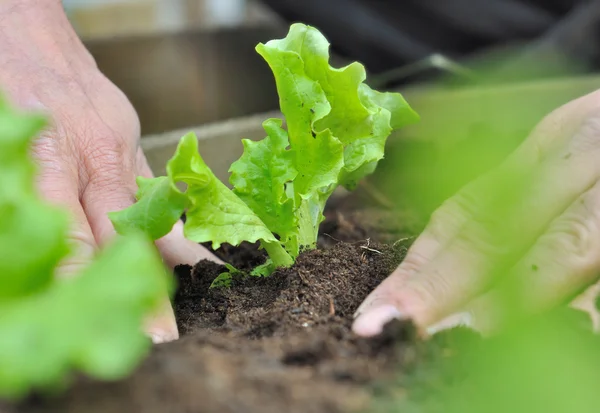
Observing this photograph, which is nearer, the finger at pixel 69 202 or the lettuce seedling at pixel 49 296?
the lettuce seedling at pixel 49 296

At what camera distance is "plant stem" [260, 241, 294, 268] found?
973mm

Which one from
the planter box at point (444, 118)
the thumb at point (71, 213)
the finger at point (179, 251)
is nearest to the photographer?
the thumb at point (71, 213)

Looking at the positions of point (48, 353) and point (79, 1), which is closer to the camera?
point (48, 353)

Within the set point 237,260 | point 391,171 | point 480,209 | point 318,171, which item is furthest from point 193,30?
point 480,209

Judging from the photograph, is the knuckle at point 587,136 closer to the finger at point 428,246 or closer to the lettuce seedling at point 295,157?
the finger at point 428,246

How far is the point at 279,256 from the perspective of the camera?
38.7 inches

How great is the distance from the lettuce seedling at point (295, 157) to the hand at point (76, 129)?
159 mm

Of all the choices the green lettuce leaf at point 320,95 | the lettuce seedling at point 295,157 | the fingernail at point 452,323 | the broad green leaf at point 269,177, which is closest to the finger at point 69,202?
the lettuce seedling at point 295,157

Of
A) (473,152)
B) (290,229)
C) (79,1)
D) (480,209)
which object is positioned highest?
(473,152)

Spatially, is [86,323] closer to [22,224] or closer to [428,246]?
[22,224]

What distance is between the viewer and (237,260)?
123 centimetres

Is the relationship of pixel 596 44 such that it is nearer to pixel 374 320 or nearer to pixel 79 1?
pixel 374 320

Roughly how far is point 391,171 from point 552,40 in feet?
3.12

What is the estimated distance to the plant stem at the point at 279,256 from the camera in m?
0.97
